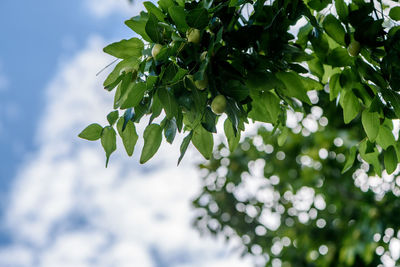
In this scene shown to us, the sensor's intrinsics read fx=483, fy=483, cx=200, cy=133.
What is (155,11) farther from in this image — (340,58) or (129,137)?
(340,58)

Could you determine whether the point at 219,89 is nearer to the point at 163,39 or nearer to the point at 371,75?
the point at 163,39

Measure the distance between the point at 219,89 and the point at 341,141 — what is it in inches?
92.0

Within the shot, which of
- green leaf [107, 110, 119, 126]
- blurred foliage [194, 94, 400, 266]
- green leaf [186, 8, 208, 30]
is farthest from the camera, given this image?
blurred foliage [194, 94, 400, 266]

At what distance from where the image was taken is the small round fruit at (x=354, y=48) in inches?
29.7

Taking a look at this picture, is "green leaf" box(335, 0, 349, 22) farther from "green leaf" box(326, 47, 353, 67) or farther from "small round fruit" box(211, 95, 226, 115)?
"small round fruit" box(211, 95, 226, 115)

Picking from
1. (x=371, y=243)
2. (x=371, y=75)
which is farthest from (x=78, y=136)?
(x=371, y=243)

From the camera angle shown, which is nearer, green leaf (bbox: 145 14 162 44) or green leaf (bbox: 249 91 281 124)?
green leaf (bbox: 145 14 162 44)

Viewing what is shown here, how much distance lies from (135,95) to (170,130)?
0.28ft

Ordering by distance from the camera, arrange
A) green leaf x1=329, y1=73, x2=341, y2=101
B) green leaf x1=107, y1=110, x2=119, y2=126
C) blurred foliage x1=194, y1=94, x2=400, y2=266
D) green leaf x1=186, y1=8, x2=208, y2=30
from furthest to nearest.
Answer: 1. blurred foliage x1=194, y1=94, x2=400, y2=266
2. green leaf x1=329, y1=73, x2=341, y2=101
3. green leaf x1=107, y1=110, x2=119, y2=126
4. green leaf x1=186, y1=8, x2=208, y2=30

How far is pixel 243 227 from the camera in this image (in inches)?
130

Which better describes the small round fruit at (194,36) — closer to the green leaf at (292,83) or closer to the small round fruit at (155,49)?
the small round fruit at (155,49)

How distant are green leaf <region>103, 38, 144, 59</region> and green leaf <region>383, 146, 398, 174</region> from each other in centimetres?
47

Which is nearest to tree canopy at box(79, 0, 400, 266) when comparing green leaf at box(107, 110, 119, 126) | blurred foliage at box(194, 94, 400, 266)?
green leaf at box(107, 110, 119, 126)

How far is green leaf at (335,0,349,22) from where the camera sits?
765 millimetres
